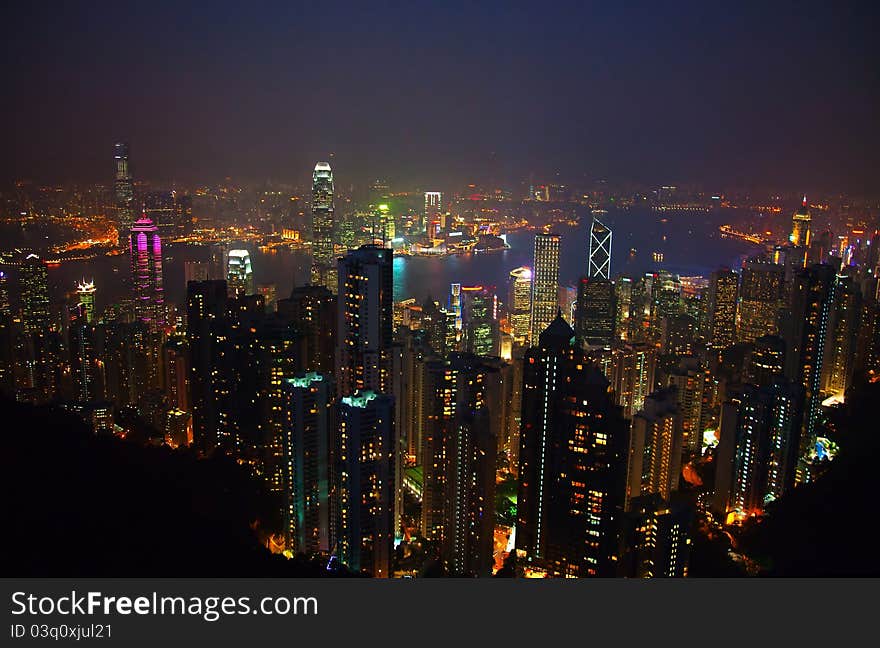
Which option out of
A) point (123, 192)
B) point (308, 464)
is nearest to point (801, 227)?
point (308, 464)

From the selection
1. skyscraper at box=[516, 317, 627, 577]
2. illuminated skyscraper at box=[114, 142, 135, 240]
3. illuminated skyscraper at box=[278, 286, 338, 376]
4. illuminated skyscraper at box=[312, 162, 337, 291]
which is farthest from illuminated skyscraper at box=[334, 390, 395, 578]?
illuminated skyscraper at box=[114, 142, 135, 240]

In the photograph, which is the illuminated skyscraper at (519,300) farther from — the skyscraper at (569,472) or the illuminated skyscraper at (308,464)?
the illuminated skyscraper at (308,464)

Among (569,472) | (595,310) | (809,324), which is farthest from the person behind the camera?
(595,310)

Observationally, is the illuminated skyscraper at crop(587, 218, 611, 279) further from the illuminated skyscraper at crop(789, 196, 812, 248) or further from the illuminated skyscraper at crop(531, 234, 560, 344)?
the illuminated skyscraper at crop(789, 196, 812, 248)

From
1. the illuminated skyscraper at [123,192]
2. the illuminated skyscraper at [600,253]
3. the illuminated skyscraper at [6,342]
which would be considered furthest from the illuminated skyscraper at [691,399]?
the illuminated skyscraper at [6,342]

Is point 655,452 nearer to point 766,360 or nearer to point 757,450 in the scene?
point 757,450

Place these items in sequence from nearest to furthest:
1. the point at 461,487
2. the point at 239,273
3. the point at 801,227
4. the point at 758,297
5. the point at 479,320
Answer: the point at 461,487 < the point at 801,227 < the point at 239,273 < the point at 479,320 < the point at 758,297
